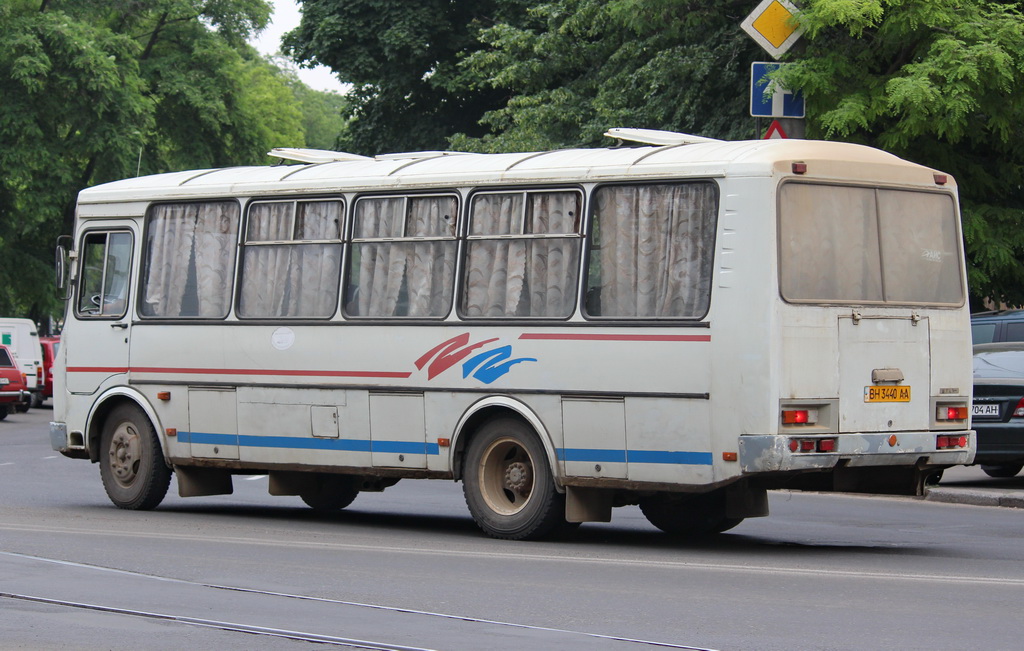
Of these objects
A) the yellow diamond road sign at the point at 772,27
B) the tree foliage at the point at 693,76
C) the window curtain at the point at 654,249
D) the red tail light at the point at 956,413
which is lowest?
the red tail light at the point at 956,413

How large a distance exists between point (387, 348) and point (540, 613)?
16.6 feet

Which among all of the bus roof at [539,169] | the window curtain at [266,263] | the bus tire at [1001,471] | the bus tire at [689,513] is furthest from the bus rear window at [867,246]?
the bus tire at [1001,471]

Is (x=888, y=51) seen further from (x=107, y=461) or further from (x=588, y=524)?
(x=107, y=461)

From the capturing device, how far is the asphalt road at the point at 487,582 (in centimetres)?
814

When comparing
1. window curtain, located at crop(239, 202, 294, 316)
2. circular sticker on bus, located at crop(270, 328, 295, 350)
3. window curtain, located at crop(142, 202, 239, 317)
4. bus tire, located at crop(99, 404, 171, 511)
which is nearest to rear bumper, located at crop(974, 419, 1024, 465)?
circular sticker on bus, located at crop(270, 328, 295, 350)

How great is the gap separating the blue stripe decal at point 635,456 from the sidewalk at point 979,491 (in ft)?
19.7

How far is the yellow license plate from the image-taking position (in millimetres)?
11922

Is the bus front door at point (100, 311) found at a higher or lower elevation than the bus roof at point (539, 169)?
lower

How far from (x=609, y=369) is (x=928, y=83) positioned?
10303 millimetres

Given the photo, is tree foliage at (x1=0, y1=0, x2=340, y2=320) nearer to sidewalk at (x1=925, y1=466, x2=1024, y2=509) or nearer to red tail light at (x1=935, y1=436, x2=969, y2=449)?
sidewalk at (x1=925, y1=466, x2=1024, y2=509)

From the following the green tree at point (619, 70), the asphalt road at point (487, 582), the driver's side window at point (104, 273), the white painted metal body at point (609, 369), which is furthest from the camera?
the green tree at point (619, 70)

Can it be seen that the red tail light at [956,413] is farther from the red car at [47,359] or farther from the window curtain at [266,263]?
the red car at [47,359]

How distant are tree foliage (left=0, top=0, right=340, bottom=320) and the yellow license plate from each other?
3305 centimetres

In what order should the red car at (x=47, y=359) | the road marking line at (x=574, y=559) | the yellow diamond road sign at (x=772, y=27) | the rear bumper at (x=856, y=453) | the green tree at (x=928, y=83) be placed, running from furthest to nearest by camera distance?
1. the red car at (x=47, y=359)
2. the green tree at (x=928, y=83)
3. the yellow diamond road sign at (x=772, y=27)
4. the rear bumper at (x=856, y=453)
5. the road marking line at (x=574, y=559)
